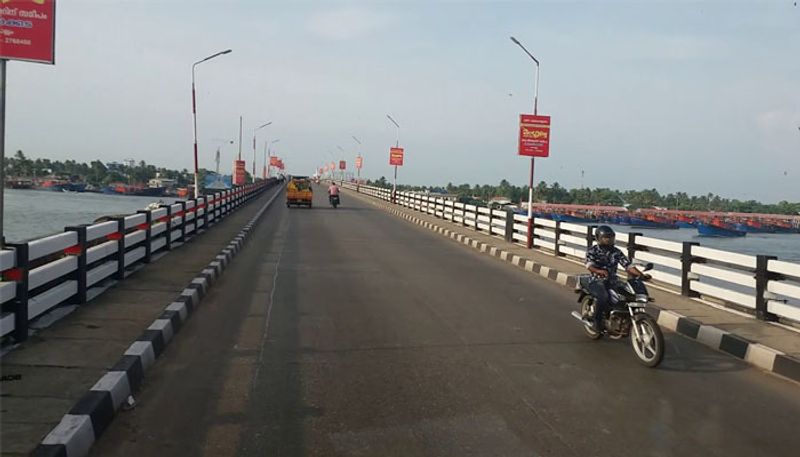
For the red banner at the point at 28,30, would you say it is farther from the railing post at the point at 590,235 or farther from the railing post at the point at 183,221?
the railing post at the point at 590,235

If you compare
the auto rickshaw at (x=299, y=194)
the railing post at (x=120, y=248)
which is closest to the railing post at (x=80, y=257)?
the railing post at (x=120, y=248)

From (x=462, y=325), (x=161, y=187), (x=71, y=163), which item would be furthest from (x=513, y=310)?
(x=71, y=163)

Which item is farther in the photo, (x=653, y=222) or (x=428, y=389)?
(x=653, y=222)

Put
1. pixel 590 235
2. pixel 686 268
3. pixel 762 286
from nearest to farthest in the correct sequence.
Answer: pixel 762 286, pixel 686 268, pixel 590 235

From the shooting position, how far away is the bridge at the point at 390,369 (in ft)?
13.9

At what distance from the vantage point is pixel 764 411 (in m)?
5.16

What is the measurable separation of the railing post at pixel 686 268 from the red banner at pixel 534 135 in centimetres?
821

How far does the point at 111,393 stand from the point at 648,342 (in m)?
4.83

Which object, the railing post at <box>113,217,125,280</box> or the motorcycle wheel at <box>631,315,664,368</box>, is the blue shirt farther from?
the railing post at <box>113,217,125,280</box>

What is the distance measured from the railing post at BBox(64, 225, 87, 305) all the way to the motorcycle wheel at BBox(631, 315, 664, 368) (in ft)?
20.4

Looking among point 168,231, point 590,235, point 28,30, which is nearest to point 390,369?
point 28,30

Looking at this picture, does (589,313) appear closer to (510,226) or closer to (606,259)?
(606,259)

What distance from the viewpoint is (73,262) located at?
7406 mm

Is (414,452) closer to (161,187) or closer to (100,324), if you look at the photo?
(100,324)
